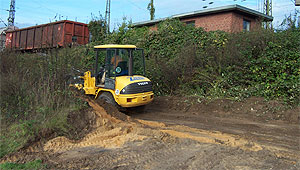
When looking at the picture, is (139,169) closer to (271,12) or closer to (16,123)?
(16,123)

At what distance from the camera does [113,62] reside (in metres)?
8.38

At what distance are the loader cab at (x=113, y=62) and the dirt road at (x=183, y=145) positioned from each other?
90 centimetres

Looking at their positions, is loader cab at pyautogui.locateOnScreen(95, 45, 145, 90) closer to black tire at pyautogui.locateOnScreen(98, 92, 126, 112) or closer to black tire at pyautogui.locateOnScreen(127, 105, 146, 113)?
black tire at pyautogui.locateOnScreen(98, 92, 126, 112)

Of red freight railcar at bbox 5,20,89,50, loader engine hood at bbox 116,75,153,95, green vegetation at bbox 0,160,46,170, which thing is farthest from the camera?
red freight railcar at bbox 5,20,89,50

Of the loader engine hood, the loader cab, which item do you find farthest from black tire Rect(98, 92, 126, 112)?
the loader engine hood

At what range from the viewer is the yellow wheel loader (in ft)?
26.8

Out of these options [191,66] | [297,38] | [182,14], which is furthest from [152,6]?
[297,38]

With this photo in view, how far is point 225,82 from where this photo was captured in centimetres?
1040

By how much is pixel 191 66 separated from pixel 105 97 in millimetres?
4532

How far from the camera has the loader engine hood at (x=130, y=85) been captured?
8078 millimetres

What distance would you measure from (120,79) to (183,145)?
12.1ft

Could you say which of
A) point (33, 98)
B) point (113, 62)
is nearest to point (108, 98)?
point (113, 62)

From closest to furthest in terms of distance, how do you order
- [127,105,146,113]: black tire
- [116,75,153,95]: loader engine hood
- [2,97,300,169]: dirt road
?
[2,97,300,169]: dirt road < [116,75,153,95]: loader engine hood < [127,105,146,113]: black tire

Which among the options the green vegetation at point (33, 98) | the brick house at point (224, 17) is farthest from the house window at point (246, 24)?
the green vegetation at point (33, 98)
